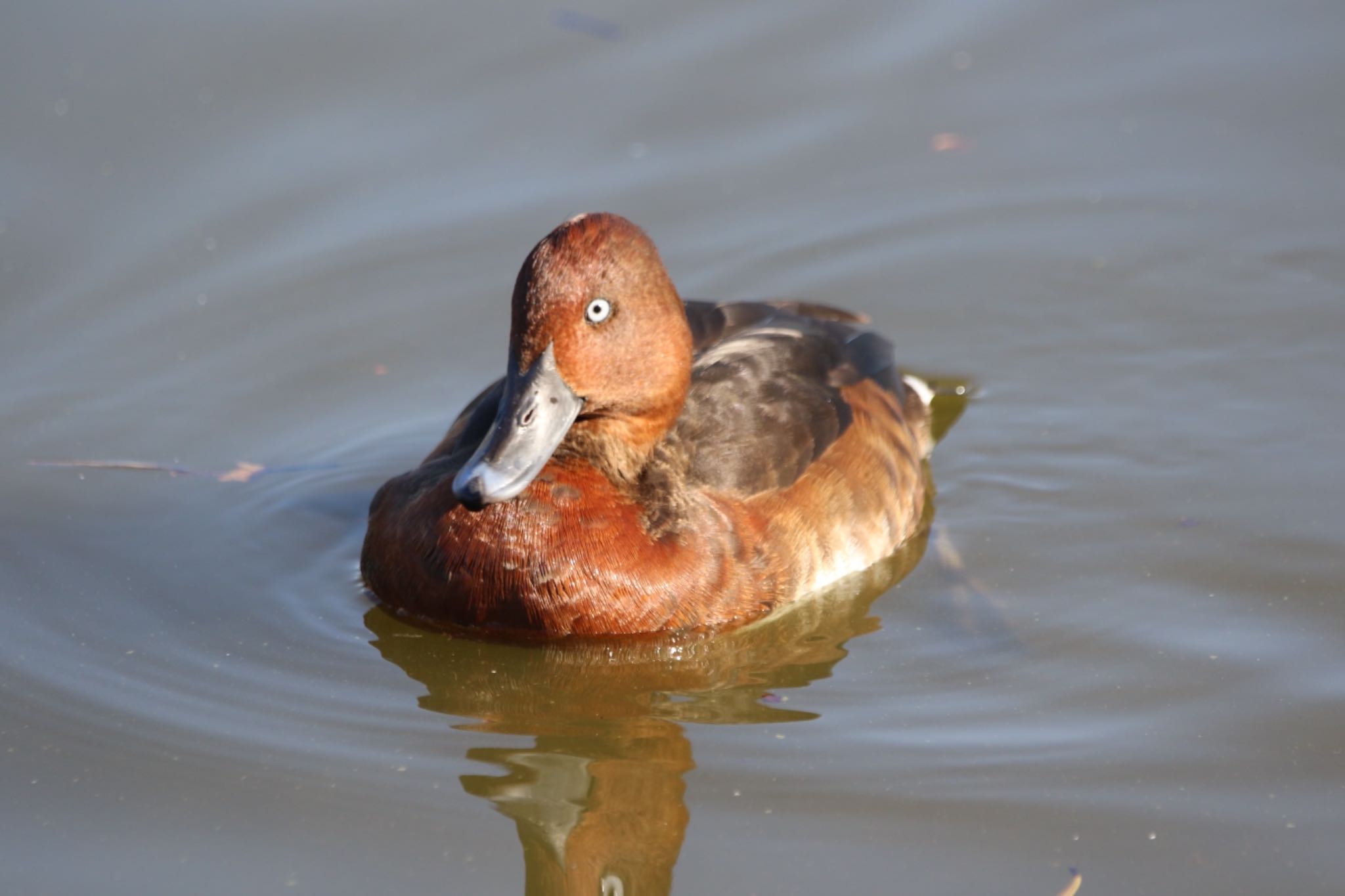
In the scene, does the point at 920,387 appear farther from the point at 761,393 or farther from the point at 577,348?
the point at 577,348

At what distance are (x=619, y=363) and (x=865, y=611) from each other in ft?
Result: 4.68

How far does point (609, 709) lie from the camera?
18.8 ft

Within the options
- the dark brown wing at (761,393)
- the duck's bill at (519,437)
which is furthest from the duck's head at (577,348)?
the dark brown wing at (761,393)

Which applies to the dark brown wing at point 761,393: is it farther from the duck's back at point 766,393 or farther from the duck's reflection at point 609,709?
the duck's reflection at point 609,709

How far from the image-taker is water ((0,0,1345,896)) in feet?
16.6

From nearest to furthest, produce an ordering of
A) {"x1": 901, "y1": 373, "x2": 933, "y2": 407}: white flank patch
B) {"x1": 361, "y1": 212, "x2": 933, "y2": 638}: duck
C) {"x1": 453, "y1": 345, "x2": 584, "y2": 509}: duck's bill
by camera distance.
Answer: {"x1": 453, "y1": 345, "x2": 584, "y2": 509}: duck's bill
{"x1": 361, "y1": 212, "x2": 933, "y2": 638}: duck
{"x1": 901, "y1": 373, "x2": 933, "y2": 407}: white flank patch

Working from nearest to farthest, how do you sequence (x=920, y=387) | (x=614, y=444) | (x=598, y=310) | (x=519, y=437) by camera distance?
(x=519, y=437) → (x=598, y=310) → (x=614, y=444) → (x=920, y=387)

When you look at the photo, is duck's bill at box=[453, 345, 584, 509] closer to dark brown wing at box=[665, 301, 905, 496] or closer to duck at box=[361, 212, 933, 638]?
duck at box=[361, 212, 933, 638]

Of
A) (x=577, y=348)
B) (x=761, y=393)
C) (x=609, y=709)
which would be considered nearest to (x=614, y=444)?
(x=577, y=348)

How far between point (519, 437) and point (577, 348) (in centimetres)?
36

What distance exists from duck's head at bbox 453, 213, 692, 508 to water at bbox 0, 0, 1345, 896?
31.0 inches

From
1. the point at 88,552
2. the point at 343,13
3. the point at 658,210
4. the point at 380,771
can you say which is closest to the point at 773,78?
the point at 658,210

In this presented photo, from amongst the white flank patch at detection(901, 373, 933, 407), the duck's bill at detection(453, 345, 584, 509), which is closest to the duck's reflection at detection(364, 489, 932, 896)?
the duck's bill at detection(453, 345, 584, 509)

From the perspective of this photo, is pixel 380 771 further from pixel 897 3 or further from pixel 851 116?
pixel 897 3
